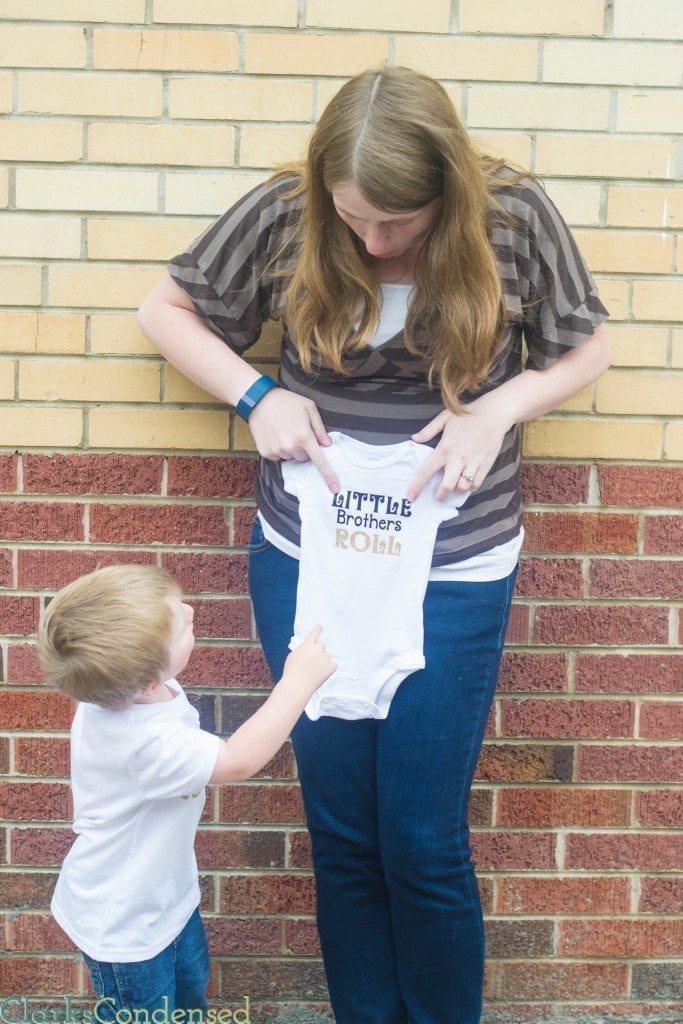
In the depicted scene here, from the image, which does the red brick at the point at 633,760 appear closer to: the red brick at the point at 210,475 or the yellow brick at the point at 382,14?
the red brick at the point at 210,475

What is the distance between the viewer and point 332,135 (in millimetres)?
1848

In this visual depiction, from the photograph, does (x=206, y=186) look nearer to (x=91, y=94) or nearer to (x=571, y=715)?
(x=91, y=94)

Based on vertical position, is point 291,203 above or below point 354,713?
above

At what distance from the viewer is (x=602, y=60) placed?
2352mm

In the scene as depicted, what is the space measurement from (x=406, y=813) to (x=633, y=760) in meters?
0.79

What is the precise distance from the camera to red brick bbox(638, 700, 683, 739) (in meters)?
2.56

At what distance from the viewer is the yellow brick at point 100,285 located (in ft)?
7.93

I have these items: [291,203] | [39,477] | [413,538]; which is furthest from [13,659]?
[291,203]

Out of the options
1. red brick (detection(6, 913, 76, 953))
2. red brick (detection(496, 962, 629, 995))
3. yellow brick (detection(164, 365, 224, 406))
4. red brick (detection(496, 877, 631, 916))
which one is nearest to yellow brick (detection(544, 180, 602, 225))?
yellow brick (detection(164, 365, 224, 406))

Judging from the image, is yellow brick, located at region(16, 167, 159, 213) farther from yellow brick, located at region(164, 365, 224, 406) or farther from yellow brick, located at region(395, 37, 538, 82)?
yellow brick, located at region(395, 37, 538, 82)

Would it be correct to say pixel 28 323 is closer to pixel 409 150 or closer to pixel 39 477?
pixel 39 477

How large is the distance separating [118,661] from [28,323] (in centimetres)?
98

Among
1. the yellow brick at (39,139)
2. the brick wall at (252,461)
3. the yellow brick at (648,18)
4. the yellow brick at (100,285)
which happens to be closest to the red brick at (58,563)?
the brick wall at (252,461)

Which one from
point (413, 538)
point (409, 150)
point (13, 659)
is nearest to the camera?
point (409, 150)
